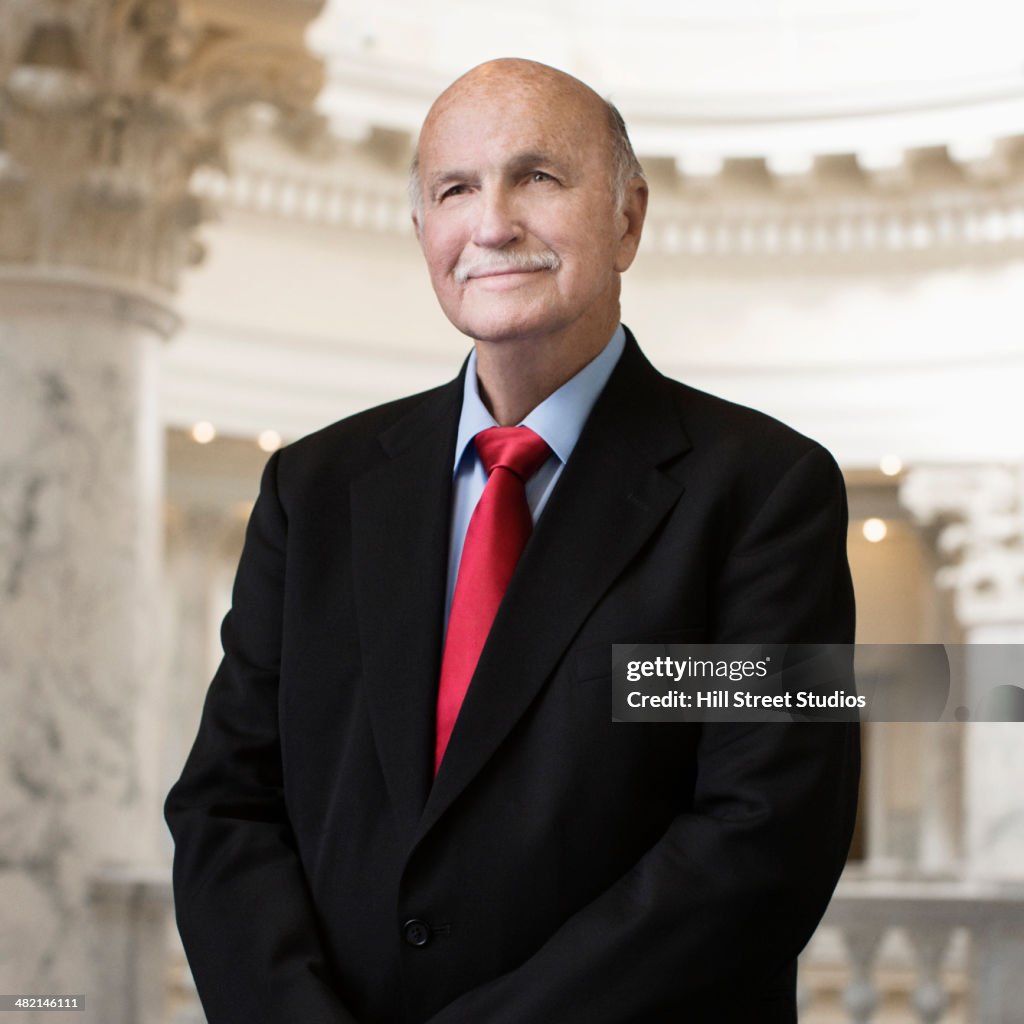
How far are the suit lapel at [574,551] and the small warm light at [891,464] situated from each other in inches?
379

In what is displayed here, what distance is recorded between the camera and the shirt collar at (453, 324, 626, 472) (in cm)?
202

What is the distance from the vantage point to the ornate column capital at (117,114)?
16.0 feet

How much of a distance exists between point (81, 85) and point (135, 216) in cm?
44

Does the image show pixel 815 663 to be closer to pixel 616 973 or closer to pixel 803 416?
pixel 616 973

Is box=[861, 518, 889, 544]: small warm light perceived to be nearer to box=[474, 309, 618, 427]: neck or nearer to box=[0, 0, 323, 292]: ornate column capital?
box=[0, 0, 323, 292]: ornate column capital

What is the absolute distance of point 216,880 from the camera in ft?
6.49

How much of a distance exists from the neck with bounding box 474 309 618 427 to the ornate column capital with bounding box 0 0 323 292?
130 inches

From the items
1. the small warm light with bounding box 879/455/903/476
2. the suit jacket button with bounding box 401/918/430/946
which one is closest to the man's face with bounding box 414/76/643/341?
the suit jacket button with bounding box 401/918/430/946

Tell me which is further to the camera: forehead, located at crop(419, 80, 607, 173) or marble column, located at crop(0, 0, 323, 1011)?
marble column, located at crop(0, 0, 323, 1011)

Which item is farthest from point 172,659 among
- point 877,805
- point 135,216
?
point 135,216

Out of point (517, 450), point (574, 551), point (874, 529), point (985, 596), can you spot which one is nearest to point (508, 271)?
point (517, 450)

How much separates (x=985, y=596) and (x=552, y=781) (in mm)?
9596

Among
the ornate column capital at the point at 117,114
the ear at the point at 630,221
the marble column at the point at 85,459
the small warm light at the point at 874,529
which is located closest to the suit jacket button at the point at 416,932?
the ear at the point at 630,221

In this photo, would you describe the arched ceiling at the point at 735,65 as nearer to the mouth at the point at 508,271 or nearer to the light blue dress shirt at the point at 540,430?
the light blue dress shirt at the point at 540,430
